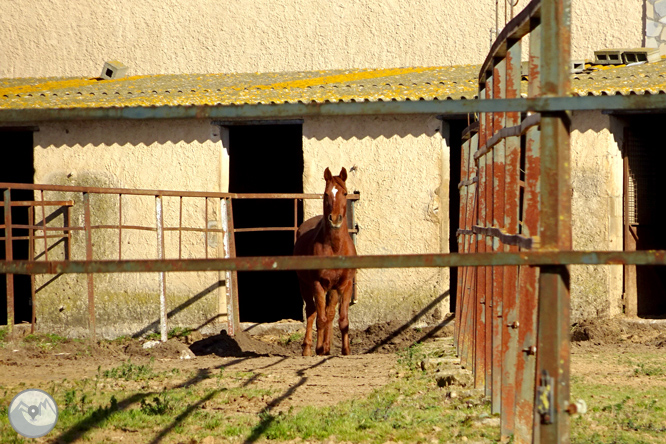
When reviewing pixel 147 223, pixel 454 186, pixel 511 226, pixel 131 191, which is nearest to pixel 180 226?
pixel 131 191

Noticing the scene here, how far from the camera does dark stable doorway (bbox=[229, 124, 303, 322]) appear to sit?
13922 millimetres

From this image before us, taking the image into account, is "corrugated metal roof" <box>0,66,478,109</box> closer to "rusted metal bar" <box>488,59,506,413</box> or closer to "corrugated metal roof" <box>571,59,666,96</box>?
"corrugated metal roof" <box>571,59,666,96</box>

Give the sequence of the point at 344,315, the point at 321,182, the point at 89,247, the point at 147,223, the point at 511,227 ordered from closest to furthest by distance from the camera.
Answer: the point at 511,227
the point at 344,315
the point at 89,247
the point at 321,182
the point at 147,223

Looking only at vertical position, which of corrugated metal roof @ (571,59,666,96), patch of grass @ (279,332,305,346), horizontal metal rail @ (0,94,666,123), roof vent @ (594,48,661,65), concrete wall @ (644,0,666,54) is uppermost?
concrete wall @ (644,0,666,54)

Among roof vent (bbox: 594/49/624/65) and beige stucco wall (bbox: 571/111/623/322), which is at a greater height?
roof vent (bbox: 594/49/624/65)

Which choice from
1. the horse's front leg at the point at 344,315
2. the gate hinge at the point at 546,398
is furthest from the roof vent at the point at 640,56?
the gate hinge at the point at 546,398

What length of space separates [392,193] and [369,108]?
26.3 ft

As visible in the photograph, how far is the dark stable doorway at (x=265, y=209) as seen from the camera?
45.7ft

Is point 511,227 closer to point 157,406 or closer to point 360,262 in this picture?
point 360,262

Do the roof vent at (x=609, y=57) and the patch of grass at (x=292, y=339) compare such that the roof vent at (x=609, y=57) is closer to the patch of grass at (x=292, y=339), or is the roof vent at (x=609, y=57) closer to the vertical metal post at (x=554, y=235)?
the patch of grass at (x=292, y=339)

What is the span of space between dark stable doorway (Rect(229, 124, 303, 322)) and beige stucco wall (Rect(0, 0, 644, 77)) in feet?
5.17

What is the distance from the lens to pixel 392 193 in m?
10.5

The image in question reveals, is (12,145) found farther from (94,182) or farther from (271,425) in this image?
(271,425)

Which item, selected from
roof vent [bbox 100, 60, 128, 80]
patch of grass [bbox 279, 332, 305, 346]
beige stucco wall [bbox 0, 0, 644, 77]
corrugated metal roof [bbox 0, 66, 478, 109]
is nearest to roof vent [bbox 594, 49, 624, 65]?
beige stucco wall [bbox 0, 0, 644, 77]
